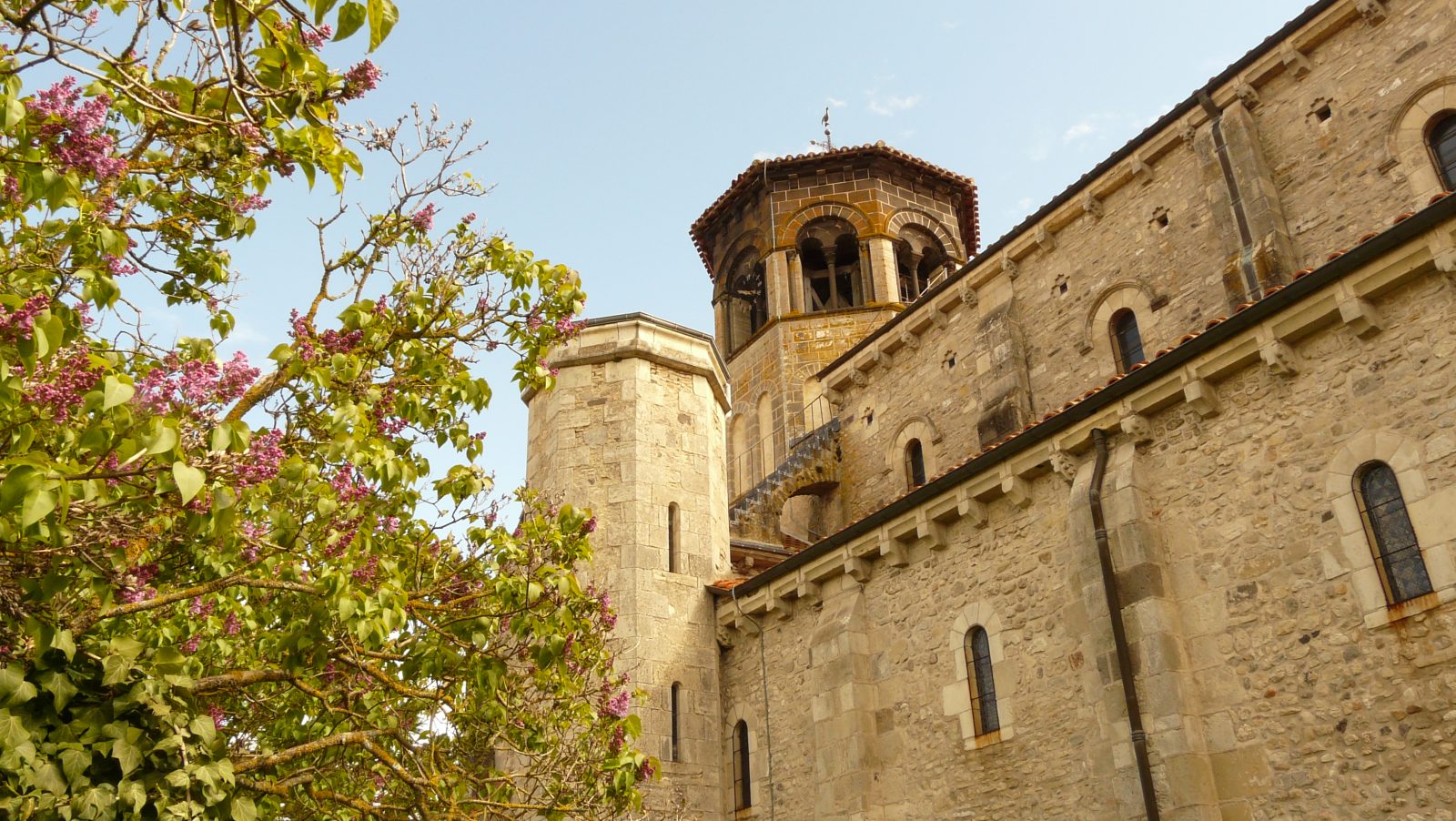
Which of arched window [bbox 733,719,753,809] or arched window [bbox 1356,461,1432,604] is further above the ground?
arched window [bbox 1356,461,1432,604]

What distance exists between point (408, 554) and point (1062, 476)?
6596 mm

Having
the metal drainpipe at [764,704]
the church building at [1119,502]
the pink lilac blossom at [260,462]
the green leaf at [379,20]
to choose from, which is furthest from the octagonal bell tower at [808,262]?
the green leaf at [379,20]

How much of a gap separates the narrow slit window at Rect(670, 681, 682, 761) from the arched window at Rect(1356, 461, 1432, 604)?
915 cm

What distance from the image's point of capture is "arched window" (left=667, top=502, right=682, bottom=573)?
1655 cm

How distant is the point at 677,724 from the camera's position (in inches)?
606

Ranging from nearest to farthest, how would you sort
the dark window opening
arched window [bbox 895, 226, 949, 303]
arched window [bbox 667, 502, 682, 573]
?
1. arched window [bbox 667, 502, 682, 573]
2. arched window [bbox 895, 226, 949, 303]
3. the dark window opening

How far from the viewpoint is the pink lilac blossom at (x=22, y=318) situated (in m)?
4.70

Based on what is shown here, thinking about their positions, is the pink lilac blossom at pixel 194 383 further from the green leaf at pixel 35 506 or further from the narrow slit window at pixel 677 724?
the narrow slit window at pixel 677 724

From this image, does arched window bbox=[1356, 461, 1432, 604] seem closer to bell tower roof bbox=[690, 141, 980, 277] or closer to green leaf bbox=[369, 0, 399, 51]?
green leaf bbox=[369, 0, 399, 51]

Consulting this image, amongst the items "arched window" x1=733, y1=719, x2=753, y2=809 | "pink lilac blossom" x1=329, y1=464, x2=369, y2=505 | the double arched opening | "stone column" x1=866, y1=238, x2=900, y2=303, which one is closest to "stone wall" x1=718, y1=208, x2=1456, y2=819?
"arched window" x1=733, y1=719, x2=753, y2=809

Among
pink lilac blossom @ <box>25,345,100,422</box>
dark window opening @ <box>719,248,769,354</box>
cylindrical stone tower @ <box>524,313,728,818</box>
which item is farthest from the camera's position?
dark window opening @ <box>719,248,769,354</box>

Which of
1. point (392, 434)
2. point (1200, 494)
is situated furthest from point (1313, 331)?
point (392, 434)

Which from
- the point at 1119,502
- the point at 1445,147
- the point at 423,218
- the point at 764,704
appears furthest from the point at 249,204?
the point at 1445,147

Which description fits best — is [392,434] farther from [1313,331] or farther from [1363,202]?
[1363,202]
